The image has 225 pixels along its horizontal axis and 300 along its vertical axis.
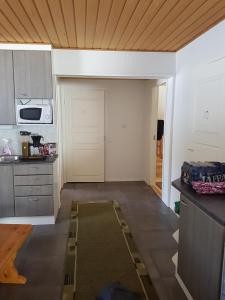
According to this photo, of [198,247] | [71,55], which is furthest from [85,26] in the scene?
[198,247]

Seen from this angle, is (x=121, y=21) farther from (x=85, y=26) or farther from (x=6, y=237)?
(x=6, y=237)

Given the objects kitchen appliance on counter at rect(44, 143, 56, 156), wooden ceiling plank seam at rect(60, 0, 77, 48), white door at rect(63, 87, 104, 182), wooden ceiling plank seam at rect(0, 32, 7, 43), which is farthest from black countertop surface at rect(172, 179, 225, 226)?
white door at rect(63, 87, 104, 182)

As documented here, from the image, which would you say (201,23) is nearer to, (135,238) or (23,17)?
(23,17)

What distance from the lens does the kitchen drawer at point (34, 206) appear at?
318 centimetres

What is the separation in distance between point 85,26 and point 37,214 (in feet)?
7.87

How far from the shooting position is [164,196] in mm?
4152

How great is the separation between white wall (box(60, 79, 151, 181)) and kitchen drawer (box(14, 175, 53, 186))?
93.2 inches

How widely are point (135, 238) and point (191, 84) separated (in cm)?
207

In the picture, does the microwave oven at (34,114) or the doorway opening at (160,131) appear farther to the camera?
the doorway opening at (160,131)

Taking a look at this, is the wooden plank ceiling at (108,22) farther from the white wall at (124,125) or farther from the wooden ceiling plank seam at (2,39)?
the white wall at (124,125)

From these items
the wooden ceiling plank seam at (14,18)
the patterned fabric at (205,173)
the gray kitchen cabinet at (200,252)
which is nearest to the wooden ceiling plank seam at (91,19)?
the wooden ceiling plank seam at (14,18)

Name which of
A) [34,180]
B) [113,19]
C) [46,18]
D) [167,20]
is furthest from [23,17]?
[34,180]

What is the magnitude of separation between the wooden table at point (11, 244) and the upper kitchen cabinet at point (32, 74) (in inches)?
69.5

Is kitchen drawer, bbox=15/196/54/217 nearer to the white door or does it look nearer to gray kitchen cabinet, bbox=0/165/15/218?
gray kitchen cabinet, bbox=0/165/15/218
